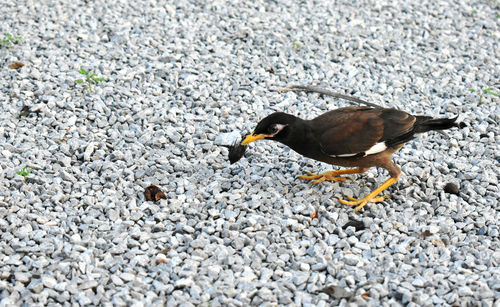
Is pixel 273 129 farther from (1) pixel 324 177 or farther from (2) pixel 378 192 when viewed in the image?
(2) pixel 378 192

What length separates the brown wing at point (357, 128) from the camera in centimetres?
425

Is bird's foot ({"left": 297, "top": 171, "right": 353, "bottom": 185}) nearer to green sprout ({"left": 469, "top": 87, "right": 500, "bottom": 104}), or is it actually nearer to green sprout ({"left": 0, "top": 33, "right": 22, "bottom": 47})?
green sprout ({"left": 469, "top": 87, "right": 500, "bottom": 104})

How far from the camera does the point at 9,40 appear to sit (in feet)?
20.5

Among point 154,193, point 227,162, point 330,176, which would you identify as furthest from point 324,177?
point 154,193

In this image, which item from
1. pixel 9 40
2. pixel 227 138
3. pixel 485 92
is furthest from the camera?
pixel 9 40

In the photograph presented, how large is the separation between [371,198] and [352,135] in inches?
18.7

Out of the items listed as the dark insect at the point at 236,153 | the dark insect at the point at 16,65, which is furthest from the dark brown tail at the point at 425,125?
the dark insect at the point at 16,65

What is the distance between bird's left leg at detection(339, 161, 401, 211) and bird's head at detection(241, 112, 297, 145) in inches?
25.0

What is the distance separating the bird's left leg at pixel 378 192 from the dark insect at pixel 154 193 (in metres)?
1.24

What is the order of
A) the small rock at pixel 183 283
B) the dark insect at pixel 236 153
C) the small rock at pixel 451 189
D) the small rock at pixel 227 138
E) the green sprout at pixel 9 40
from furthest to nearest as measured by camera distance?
the green sprout at pixel 9 40
the small rock at pixel 227 138
the dark insect at pixel 236 153
the small rock at pixel 451 189
the small rock at pixel 183 283

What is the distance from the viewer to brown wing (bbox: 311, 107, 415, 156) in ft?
14.0

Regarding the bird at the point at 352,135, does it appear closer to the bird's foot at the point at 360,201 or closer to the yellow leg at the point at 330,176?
the bird's foot at the point at 360,201

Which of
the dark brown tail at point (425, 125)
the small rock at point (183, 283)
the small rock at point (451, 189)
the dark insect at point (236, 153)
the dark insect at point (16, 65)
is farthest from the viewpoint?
the dark insect at point (16, 65)

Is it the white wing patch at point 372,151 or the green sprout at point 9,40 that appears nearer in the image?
the white wing patch at point 372,151
